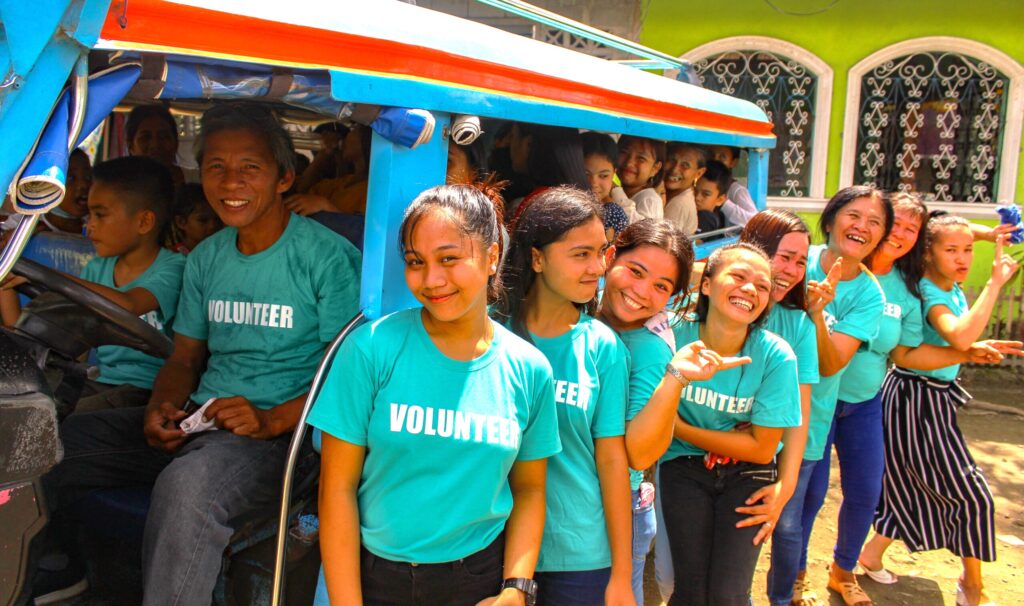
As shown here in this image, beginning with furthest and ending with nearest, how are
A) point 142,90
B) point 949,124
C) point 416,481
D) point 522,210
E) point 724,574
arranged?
1. point 949,124
2. point 724,574
3. point 522,210
4. point 416,481
5. point 142,90

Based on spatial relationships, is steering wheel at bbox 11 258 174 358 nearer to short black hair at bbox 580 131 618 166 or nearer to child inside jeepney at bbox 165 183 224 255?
child inside jeepney at bbox 165 183 224 255

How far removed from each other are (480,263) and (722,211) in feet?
12.1

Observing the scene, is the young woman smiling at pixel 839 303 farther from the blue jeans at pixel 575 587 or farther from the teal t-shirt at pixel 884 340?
the blue jeans at pixel 575 587

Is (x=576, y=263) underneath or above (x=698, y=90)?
underneath

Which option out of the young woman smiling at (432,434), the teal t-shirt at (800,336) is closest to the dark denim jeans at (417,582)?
the young woman smiling at (432,434)

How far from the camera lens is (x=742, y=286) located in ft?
9.01

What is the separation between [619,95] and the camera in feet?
11.0

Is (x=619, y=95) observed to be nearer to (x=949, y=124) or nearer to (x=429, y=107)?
(x=429, y=107)

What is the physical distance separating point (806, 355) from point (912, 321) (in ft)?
3.56

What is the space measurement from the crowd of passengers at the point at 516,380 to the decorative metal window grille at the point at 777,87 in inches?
195

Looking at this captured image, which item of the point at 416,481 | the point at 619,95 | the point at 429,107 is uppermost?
the point at 619,95

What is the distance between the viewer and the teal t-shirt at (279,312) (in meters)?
2.70

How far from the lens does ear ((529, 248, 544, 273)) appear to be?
244 centimetres

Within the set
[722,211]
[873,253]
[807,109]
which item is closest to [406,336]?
[873,253]
